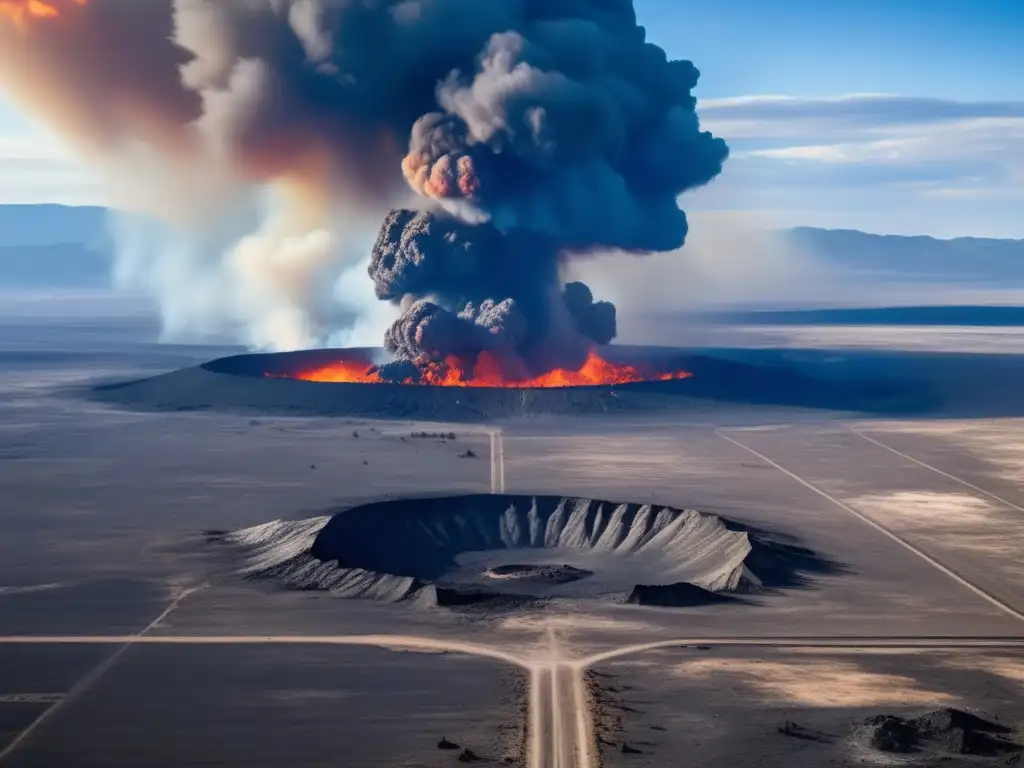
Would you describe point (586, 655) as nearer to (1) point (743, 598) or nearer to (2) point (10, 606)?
(1) point (743, 598)

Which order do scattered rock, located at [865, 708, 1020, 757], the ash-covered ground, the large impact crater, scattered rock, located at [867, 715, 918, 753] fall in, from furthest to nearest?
the large impact crater < the ash-covered ground < scattered rock, located at [867, 715, 918, 753] < scattered rock, located at [865, 708, 1020, 757]

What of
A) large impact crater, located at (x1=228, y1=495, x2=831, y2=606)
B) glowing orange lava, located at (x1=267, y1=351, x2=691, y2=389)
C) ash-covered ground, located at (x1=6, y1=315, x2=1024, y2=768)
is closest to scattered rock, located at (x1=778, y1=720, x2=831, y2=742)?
ash-covered ground, located at (x1=6, y1=315, x2=1024, y2=768)

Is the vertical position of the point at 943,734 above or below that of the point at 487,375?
below

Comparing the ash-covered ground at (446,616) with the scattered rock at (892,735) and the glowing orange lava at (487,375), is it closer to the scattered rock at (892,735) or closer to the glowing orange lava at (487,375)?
the scattered rock at (892,735)

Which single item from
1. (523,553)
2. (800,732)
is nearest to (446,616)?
(523,553)

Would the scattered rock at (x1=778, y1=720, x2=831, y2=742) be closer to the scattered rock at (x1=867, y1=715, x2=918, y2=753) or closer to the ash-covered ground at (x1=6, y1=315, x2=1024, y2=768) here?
the ash-covered ground at (x1=6, y1=315, x2=1024, y2=768)

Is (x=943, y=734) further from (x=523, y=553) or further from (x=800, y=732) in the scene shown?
(x=523, y=553)

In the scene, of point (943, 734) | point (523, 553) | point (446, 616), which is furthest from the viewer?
point (523, 553)
